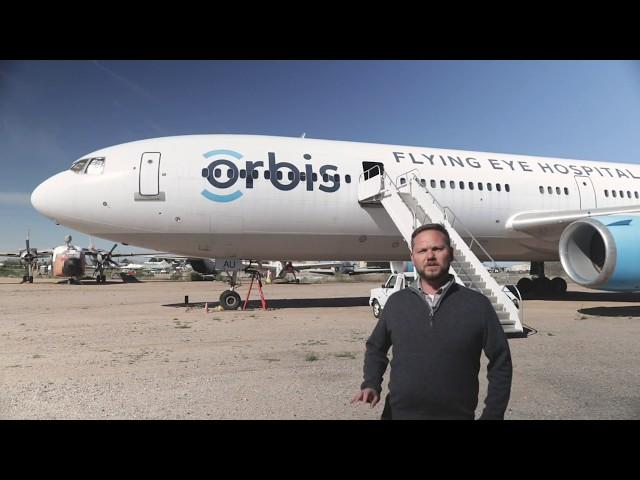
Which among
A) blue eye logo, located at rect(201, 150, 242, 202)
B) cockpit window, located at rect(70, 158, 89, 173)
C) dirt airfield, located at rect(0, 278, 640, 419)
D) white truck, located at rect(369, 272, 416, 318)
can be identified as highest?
cockpit window, located at rect(70, 158, 89, 173)

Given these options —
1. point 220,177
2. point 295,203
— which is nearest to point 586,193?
point 295,203

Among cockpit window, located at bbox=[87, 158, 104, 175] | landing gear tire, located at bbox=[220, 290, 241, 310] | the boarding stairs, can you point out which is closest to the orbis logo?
the boarding stairs

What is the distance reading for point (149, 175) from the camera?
1181cm

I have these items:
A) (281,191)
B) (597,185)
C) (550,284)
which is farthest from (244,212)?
(550,284)

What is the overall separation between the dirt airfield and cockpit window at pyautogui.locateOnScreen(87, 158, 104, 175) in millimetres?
4152

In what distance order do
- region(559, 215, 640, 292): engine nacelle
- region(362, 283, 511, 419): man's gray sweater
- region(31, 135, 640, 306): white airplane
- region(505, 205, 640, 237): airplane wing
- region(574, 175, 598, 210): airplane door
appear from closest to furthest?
region(362, 283, 511, 419): man's gray sweater
region(559, 215, 640, 292): engine nacelle
region(31, 135, 640, 306): white airplane
region(505, 205, 640, 237): airplane wing
region(574, 175, 598, 210): airplane door

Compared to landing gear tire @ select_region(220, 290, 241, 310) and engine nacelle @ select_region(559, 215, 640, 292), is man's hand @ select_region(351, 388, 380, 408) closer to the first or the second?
engine nacelle @ select_region(559, 215, 640, 292)

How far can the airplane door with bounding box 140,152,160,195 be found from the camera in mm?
11742

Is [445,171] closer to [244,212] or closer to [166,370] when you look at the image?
[244,212]

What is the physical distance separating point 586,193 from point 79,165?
17518 mm
